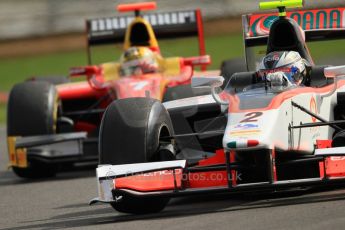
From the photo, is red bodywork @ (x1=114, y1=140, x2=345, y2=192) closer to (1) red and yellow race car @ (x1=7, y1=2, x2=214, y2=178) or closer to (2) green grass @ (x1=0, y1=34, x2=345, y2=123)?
(1) red and yellow race car @ (x1=7, y1=2, x2=214, y2=178)

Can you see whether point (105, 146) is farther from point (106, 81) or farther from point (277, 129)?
point (106, 81)

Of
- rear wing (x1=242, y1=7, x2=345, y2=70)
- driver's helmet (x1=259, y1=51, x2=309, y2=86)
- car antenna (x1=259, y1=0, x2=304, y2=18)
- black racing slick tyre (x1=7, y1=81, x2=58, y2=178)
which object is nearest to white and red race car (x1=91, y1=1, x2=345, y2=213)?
driver's helmet (x1=259, y1=51, x2=309, y2=86)

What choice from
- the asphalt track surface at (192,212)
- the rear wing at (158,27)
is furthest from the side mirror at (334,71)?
the rear wing at (158,27)

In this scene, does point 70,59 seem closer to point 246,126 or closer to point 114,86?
point 114,86

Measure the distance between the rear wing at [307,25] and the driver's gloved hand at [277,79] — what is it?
8.34ft

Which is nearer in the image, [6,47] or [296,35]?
[296,35]

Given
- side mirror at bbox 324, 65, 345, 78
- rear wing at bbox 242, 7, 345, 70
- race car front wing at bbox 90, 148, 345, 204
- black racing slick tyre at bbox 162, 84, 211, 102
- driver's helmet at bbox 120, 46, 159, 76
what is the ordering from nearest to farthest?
race car front wing at bbox 90, 148, 345, 204 < side mirror at bbox 324, 65, 345, 78 < rear wing at bbox 242, 7, 345, 70 < black racing slick tyre at bbox 162, 84, 211, 102 < driver's helmet at bbox 120, 46, 159, 76

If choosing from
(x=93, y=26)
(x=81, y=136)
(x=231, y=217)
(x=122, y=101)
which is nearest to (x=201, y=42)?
(x=93, y=26)

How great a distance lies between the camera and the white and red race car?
9.91 meters

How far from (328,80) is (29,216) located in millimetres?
3450

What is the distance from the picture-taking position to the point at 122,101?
36.1 feet

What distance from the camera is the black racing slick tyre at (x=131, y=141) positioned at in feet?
34.4

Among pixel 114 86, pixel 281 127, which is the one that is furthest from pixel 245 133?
pixel 114 86

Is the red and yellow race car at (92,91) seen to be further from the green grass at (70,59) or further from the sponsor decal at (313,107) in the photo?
the green grass at (70,59)
